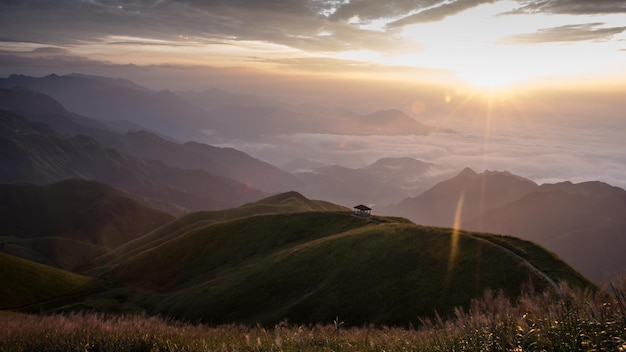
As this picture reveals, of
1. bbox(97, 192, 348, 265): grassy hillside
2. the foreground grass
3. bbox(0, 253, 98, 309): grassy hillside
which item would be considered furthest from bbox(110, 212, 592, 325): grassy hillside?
bbox(97, 192, 348, 265): grassy hillside

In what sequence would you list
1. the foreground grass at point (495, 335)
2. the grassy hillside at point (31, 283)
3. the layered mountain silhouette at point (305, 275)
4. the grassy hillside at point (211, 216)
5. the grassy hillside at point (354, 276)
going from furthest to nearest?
the grassy hillside at point (211, 216), the grassy hillside at point (31, 283), the layered mountain silhouette at point (305, 275), the grassy hillside at point (354, 276), the foreground grass at point (495, 335)

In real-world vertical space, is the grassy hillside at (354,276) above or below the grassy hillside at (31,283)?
above

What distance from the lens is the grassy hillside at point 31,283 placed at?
82.5m

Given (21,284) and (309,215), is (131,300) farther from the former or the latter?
(309,215)

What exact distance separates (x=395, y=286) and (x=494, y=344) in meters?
45.5

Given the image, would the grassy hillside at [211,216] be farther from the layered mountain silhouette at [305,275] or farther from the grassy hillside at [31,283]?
the grassy hillside at [31,283]

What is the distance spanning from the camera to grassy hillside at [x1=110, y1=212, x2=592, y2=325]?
149ft

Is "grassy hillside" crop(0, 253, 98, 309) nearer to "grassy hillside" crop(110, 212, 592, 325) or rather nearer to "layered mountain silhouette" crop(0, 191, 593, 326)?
"layered mountain silhouette" crop(0, 191, 593, 326)

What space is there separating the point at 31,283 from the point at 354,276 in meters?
74.4

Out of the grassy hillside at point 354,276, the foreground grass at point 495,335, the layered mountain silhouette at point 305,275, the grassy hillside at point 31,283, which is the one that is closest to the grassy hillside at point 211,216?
the layered mountain silhouette at point 305,275

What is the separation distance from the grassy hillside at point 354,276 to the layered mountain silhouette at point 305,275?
180 millimetres

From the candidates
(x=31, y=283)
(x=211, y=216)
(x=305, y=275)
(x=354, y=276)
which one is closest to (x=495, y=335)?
(x=354, y=276)

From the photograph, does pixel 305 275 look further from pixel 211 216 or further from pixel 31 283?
pixel 211 216

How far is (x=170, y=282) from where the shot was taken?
89.9 m
